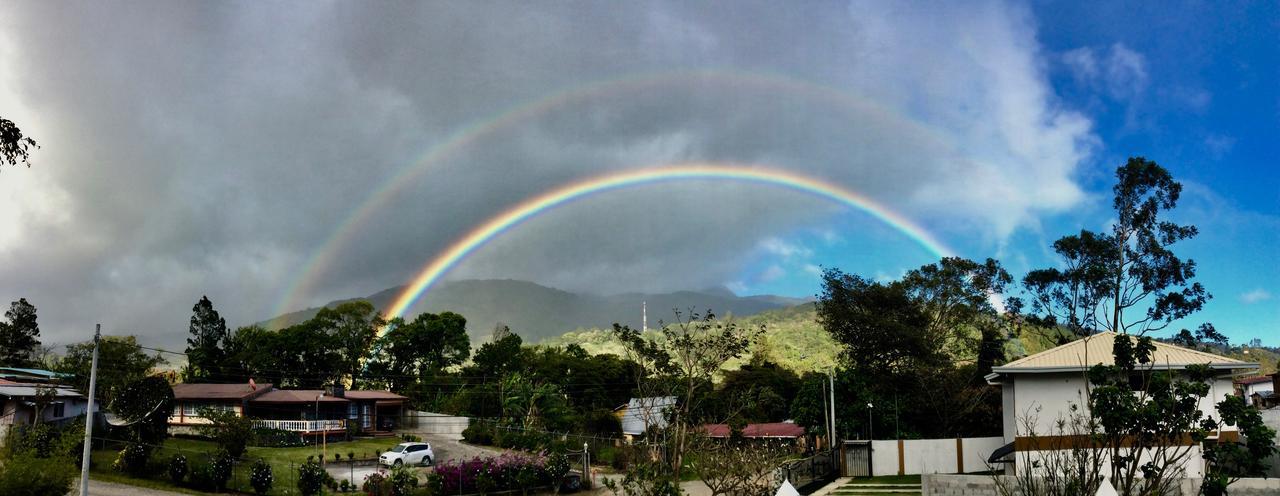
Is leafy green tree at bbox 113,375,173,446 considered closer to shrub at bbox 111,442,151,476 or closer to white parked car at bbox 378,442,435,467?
shrub at bbox 111,442,151,476

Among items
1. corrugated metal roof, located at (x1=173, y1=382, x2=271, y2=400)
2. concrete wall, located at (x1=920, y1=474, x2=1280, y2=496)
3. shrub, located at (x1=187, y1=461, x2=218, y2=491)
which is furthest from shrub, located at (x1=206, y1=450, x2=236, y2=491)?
concrete wall, located at (x1=920, y1=474, x2=1280, y2=496)

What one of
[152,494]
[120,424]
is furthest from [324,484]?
[120,424]

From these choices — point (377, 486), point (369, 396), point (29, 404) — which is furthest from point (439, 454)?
point (29, 404)

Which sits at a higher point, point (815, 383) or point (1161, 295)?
point (1161, 295)

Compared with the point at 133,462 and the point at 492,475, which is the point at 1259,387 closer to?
the point at 492,475

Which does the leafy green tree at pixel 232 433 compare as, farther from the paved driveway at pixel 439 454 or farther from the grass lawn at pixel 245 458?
the paved driveway at pixel 439 454

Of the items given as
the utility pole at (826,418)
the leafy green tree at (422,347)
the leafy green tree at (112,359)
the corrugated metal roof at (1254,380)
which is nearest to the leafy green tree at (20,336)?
the leafy green tree at (112,359)

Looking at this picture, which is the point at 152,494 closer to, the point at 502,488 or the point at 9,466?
the point at 9,466
